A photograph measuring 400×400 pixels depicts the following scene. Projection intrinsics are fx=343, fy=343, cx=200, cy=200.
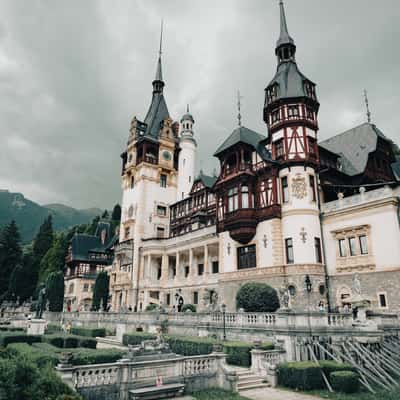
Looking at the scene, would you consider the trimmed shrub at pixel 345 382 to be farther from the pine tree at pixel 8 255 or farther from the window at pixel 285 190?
the pine tree at pixel 8 255

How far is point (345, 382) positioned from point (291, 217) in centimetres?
1864

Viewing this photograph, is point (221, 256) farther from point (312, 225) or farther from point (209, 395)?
point (209, 395)

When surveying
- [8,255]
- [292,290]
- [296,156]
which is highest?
[296,156]

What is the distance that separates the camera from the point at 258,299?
25.2 metres

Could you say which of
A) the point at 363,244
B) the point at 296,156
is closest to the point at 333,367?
the point at 363,244

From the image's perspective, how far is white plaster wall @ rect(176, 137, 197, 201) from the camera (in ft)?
197

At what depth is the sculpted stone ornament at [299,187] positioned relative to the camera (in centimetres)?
3177

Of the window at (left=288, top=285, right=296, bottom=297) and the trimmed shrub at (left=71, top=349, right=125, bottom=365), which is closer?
the trimmed shrub at (left=71, top=349, right=125, bottom=365)

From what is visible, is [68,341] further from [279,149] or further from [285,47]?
[285,47]

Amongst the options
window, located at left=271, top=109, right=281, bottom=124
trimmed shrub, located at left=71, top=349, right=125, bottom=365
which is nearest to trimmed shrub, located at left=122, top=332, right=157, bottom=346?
trimmed shrub, located at left=71, top=349, right=125, bottom=365

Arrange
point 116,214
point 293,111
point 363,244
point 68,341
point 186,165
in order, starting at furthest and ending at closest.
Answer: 1. point 116,214
2. point 186,165
3. point 293,111
4. point 363,244
5. point 68,341

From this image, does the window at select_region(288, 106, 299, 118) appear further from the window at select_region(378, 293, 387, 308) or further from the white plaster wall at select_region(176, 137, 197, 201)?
the white plaster wall at select_region(176, 137, 197, 201)

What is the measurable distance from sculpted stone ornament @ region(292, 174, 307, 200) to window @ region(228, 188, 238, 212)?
6082 mm

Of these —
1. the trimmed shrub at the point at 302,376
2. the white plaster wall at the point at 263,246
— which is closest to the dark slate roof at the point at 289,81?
the white plaster wall at the point at 263,246
